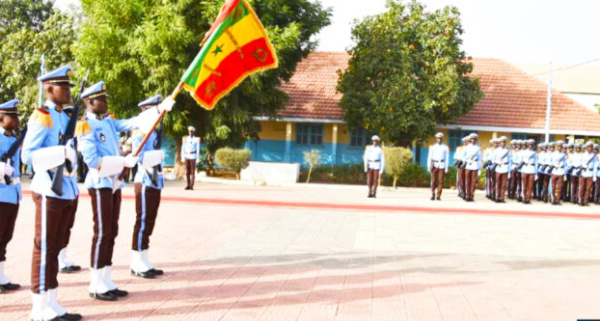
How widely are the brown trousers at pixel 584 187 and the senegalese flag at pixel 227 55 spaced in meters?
15.9

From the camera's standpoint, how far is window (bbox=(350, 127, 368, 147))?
3262 cm

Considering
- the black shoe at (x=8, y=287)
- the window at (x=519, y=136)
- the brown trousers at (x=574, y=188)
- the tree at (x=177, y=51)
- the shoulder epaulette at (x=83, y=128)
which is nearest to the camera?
the shoulder epaulette at (x=83, y=128)

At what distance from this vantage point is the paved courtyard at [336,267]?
6.14 metres

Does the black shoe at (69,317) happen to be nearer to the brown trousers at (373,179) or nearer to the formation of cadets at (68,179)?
the formation of cadets at (68,179)

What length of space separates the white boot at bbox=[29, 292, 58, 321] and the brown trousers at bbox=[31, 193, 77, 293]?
2.0 inches

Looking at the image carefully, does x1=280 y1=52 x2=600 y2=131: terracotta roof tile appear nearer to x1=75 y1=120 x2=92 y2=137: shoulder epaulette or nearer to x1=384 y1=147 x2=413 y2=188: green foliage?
x1=384 y1=147 x2=413 y2=188: green foliage

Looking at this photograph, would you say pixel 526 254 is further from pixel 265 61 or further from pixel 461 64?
pixel 461 64

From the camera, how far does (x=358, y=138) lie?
108 ft

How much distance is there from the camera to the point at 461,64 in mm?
28812

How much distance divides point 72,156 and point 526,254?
7.17 metres

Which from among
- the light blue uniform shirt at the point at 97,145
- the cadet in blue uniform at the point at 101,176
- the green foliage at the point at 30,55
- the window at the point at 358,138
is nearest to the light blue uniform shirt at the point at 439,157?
the window at the point at 358,138

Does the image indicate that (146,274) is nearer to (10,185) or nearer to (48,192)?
(10,185)

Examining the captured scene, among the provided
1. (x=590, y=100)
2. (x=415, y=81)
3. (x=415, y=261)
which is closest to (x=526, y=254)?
(x=415, y=261)

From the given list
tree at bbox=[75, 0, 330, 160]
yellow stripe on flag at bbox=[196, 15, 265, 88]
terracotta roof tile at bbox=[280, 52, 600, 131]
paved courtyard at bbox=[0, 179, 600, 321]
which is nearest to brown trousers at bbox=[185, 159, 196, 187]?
tree at bbox=[75, 0, 330, 160]
